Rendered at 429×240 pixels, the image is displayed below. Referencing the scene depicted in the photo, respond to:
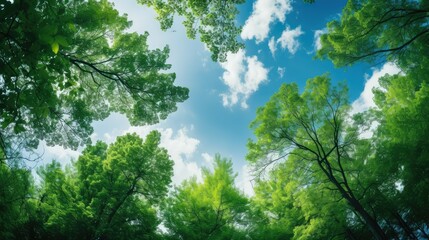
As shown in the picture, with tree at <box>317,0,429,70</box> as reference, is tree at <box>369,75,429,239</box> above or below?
below

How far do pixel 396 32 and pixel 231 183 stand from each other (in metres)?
8.84

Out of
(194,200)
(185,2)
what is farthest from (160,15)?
(194,200)

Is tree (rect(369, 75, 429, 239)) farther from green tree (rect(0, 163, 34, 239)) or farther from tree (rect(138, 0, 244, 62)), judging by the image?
green tree (rect(0, 163, 34, 239))

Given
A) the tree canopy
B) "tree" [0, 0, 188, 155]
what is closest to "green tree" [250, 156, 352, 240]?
the tree canopy

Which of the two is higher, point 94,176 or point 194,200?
point 94,176

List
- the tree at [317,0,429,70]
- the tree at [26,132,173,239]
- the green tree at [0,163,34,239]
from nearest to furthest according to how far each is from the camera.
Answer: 1. the tree at [317,0,429,70]
2. the green tree at [0,163,34,239]
3. the tree at [26,132,173,239]

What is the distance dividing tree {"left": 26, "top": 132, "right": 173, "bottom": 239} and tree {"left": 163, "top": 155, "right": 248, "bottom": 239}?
853 millimetres

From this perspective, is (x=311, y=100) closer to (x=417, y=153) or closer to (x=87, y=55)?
(x=417, y=153)

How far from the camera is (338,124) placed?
11367mm

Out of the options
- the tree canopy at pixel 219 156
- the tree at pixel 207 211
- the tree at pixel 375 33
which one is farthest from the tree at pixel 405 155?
the tree at pixel 207 211

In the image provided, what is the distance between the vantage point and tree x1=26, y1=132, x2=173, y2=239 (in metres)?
10.0

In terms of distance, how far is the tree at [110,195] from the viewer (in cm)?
1003

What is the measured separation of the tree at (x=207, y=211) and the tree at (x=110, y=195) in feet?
2.80

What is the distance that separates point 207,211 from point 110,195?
4115 millimetres
